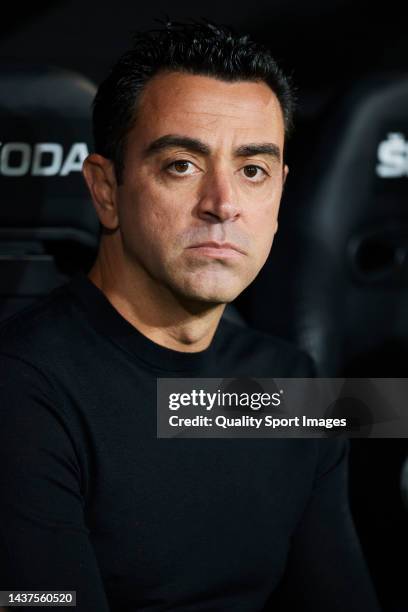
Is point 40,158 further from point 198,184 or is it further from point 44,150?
point 198,184

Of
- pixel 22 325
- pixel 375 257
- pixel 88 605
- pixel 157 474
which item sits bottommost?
pixel 88 605

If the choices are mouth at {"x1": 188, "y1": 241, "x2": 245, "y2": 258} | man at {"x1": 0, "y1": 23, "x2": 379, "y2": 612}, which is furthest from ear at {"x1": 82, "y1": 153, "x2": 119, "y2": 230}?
mouth at {"x1": 188, "y1": 241, "x2": 245, "y2": 258}

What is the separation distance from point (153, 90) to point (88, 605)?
0.53 m

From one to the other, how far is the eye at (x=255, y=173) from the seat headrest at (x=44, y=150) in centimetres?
27

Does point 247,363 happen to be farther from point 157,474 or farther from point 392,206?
point 392,206

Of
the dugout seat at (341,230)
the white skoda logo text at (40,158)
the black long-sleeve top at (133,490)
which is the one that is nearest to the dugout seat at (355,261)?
the dugout seat at (341,230)

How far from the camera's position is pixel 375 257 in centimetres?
156

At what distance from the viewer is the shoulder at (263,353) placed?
4.11 ft

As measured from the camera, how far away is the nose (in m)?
1.03

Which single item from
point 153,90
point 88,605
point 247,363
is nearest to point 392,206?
point 247,363

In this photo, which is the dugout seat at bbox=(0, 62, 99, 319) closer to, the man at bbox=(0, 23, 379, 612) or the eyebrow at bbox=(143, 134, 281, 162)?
the man at bbox=(0, 23, 379, 612)

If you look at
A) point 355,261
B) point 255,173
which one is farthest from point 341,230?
point 255,173

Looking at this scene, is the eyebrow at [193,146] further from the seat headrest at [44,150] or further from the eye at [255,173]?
the seat headrest at [44,150]

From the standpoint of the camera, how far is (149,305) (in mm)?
1125
